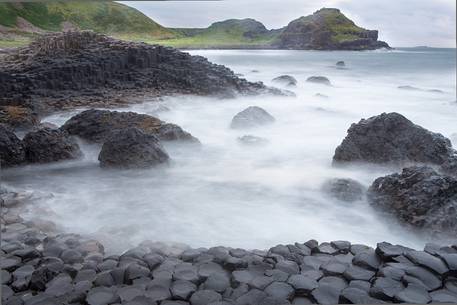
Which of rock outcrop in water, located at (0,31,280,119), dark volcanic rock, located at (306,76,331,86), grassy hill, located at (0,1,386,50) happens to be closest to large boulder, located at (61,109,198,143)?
rock outcrop in water, located at (0,31,280,119)

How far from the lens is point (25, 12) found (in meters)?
2.73

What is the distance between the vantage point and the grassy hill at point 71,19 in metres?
2.67

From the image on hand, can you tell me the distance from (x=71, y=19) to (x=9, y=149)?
1.12 m

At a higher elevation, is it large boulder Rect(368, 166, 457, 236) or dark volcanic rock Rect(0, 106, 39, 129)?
dark volcanic rock Rect(0, 106, 39, 129)

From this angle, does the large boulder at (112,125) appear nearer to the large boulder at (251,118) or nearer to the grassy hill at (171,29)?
the large boulder at (251,118)

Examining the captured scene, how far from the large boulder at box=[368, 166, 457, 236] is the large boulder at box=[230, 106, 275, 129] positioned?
0.94 m

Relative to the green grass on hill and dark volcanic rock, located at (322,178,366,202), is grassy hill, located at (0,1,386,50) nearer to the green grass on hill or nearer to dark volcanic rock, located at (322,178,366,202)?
the green grass on hill

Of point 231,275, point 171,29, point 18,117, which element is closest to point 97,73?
point 18,117

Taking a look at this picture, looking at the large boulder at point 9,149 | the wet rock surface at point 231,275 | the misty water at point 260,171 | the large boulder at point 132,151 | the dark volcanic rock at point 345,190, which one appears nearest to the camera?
the wet rock surface at point 231,275

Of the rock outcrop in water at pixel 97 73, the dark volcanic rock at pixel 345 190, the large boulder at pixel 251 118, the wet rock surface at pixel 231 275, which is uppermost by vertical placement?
the rock outcrop in water at pixel 97 73

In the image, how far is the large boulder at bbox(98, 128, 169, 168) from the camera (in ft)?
11.2

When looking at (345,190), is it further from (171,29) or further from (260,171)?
(171,29)

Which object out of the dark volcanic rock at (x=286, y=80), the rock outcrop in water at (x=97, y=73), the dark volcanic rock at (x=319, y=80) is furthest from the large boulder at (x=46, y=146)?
the dark volcanic rock at (x=319, y=80)

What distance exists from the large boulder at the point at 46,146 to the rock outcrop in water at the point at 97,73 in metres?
0.18
